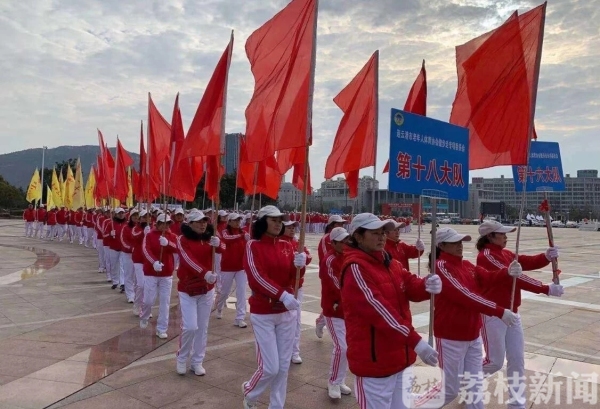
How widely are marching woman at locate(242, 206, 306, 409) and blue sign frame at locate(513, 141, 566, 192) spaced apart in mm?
3263

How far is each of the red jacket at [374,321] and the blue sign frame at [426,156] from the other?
915 mm

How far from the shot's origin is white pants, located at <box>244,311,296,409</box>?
14.8ft

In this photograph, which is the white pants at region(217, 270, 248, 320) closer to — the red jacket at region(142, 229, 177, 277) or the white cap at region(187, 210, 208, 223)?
the red jacket at region(142, 229, 177, 277)

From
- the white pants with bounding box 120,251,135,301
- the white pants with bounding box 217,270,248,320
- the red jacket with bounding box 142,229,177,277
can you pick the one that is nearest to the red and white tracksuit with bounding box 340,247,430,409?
the red jacket with bounding box 142,229,177,277

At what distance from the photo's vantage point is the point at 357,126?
24.1 feet

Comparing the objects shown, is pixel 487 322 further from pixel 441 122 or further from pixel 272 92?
pixel 272 92

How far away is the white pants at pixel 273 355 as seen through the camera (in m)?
4.52

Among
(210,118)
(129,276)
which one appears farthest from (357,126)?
(129,276)

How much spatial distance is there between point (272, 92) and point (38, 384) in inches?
170

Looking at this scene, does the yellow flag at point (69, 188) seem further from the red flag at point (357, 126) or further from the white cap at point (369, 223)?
the white cap at point (369, 223)

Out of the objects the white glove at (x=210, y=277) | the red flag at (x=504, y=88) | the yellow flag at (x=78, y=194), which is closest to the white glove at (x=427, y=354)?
the red flag at (x=504, y=88)

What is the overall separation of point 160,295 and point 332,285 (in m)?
3.52

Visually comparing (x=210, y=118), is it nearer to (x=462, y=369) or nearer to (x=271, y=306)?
(x=271, y=306)

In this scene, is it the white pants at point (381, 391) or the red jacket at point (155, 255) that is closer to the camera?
the white pants at point (381, 391)
